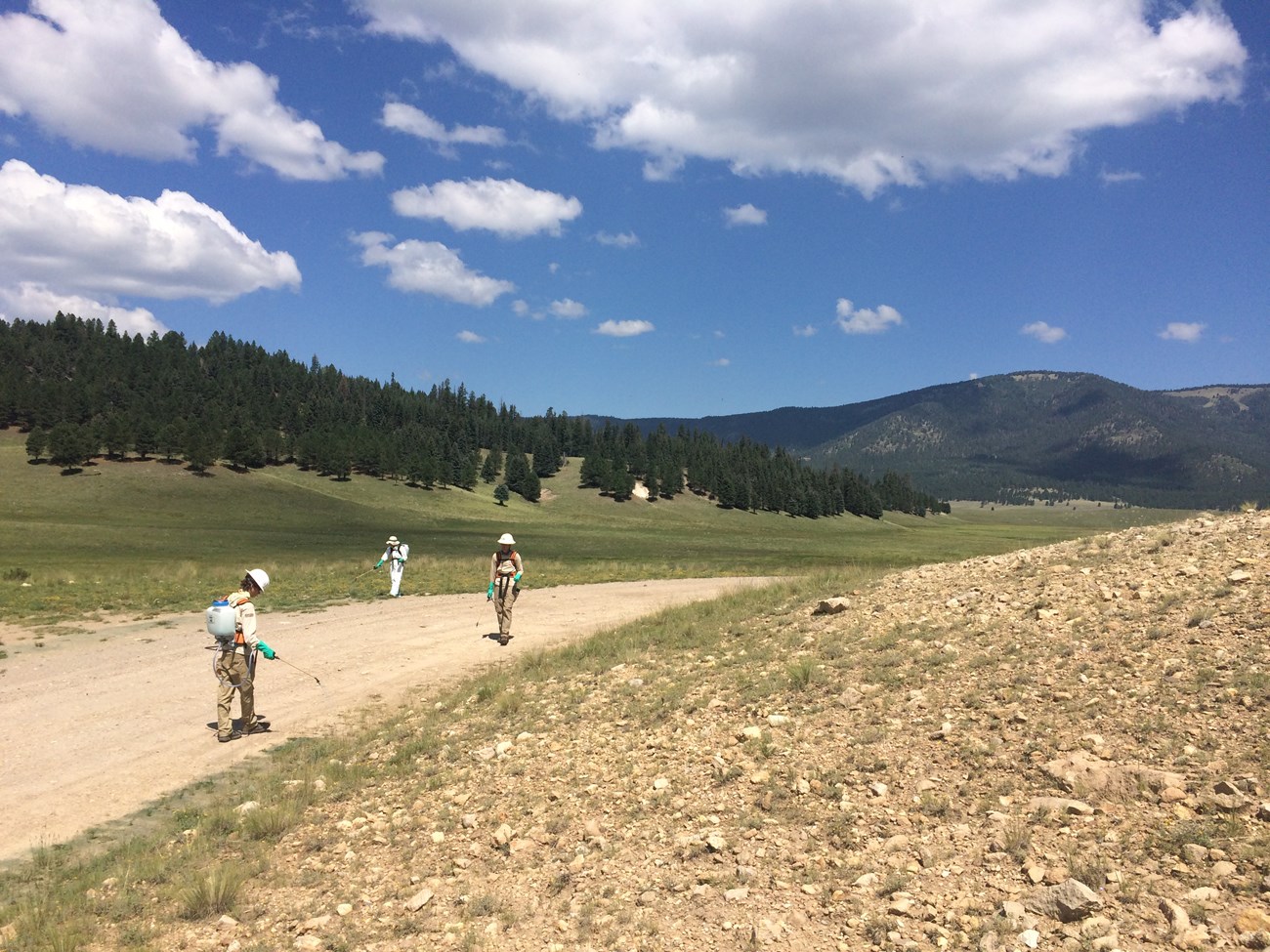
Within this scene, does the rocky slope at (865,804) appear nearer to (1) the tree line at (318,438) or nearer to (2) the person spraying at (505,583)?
(2) the person spraying at (505,583)

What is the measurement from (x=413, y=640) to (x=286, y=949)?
557 inches

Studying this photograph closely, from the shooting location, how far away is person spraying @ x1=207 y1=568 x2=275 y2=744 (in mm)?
12195

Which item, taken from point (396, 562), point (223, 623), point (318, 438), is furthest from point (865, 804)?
point (318, 438)

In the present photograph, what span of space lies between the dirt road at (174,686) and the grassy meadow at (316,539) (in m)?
4.87

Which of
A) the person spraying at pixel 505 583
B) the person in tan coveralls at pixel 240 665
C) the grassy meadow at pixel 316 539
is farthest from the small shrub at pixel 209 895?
the grassy meadow at pixel 316 539

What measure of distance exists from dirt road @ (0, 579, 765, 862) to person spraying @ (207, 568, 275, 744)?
1.10ft

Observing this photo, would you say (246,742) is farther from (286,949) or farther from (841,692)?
(841,692)

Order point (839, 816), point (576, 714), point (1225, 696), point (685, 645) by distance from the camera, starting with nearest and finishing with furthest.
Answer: point (839, 816), point (1225, 696), point (576, 714), point (685, 645)

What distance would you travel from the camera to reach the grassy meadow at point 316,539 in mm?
30375

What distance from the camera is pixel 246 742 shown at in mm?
12117

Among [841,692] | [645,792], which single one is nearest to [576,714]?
[645,792]

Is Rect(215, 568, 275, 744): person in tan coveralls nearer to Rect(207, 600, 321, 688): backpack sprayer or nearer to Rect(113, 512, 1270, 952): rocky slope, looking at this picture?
Rect(207, 600, 321, 688): backpack sprayer

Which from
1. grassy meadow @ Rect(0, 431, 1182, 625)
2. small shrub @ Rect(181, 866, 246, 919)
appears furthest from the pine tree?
small shrub @ Rect(181, 866, 246, 919)

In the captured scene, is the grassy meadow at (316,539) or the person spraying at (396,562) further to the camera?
the grassy meadow at (316,539)
